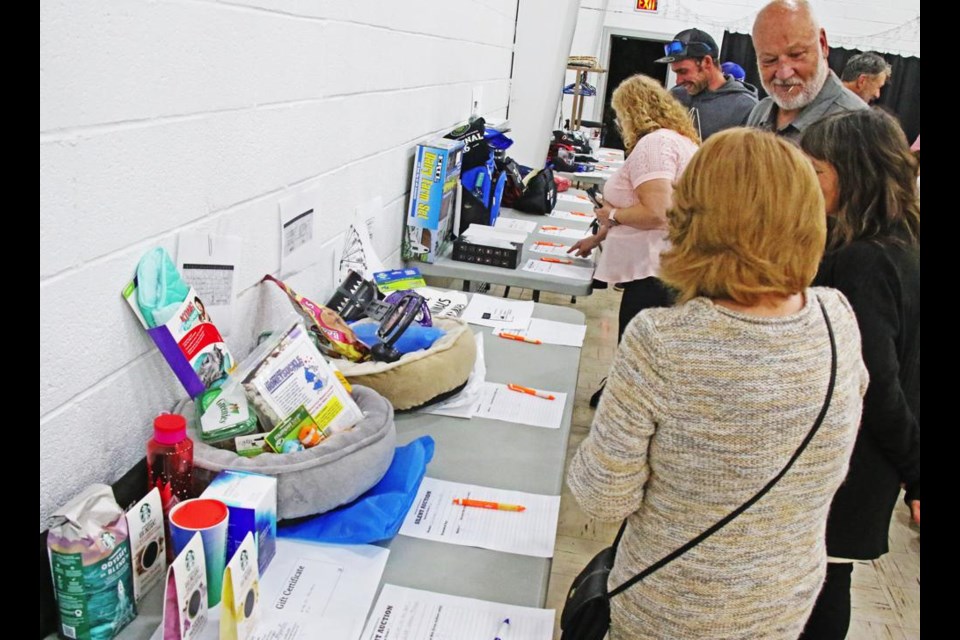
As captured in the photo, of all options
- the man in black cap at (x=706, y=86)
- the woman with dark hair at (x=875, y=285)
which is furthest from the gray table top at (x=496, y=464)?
the man in black cap at (x=706, y=86)

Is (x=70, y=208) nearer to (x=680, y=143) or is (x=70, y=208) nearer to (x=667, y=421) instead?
(x=667, y=421)

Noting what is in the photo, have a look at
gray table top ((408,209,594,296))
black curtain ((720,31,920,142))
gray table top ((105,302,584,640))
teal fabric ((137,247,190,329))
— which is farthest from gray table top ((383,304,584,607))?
black curtain ((720,31,920,142))

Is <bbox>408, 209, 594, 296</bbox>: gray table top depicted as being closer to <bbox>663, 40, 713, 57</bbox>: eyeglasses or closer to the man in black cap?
the man in black cap

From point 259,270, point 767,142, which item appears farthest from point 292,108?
point 767,142

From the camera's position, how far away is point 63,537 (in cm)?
90

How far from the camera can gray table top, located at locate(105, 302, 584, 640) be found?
1.17 metres

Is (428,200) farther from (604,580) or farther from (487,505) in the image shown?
(604,580)

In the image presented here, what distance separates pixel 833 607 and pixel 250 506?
1342 millimetres

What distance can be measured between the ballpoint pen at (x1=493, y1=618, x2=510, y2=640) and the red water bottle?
49 cm

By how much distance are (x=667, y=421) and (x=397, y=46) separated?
1670 millimetres

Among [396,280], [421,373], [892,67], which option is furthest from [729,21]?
[421,373]

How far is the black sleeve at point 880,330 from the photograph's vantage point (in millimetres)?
1470
